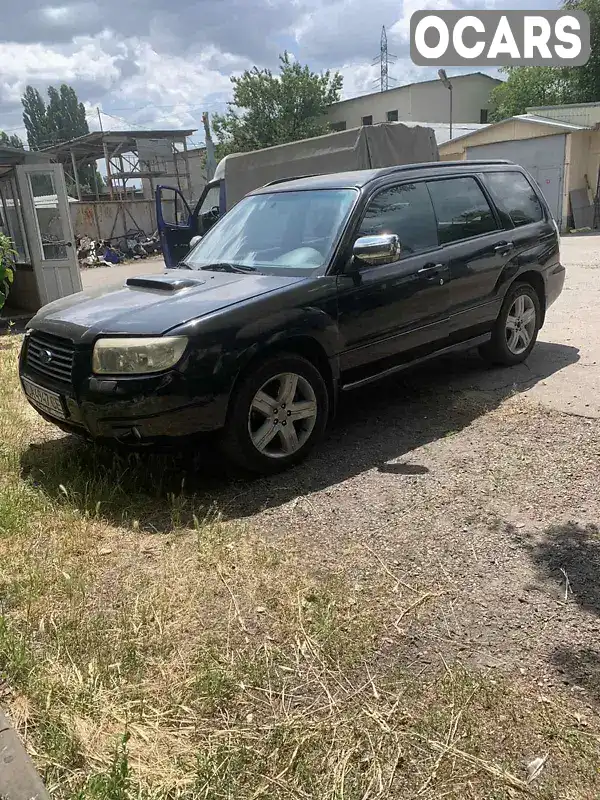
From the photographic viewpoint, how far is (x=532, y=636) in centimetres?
259

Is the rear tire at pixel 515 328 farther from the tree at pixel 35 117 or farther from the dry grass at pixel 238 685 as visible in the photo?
the tree at pixel 35 117

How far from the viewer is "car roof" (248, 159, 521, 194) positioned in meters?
Result: 4.88

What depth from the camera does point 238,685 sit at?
237 centimetres

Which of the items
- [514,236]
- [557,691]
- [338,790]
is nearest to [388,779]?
[338,790]

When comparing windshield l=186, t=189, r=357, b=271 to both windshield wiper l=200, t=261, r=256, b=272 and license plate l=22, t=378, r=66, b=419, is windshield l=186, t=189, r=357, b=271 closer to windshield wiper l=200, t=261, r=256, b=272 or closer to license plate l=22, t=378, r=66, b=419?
windshield wiper l=200, t=261, r=256, b=272

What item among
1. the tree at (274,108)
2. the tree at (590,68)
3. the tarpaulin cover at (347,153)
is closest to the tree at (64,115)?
the tree at (274,108)

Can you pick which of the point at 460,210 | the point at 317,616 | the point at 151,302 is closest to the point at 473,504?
the point at 317,616

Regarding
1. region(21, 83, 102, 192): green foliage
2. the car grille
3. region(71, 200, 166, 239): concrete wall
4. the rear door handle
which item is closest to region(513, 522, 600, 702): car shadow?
the rear door handle

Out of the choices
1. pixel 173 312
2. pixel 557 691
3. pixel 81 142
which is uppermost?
pixel 81 142

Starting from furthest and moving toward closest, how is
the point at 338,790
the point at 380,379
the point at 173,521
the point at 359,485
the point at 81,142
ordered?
the point at 81,142, the point at 380,379, the point at 359,485, the point at 173,521, the point at 338,790

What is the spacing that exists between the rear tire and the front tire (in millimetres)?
2298

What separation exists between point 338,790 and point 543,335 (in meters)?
6.32

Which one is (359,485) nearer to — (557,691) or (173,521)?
(173,521)

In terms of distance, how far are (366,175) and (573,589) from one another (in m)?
3.37
